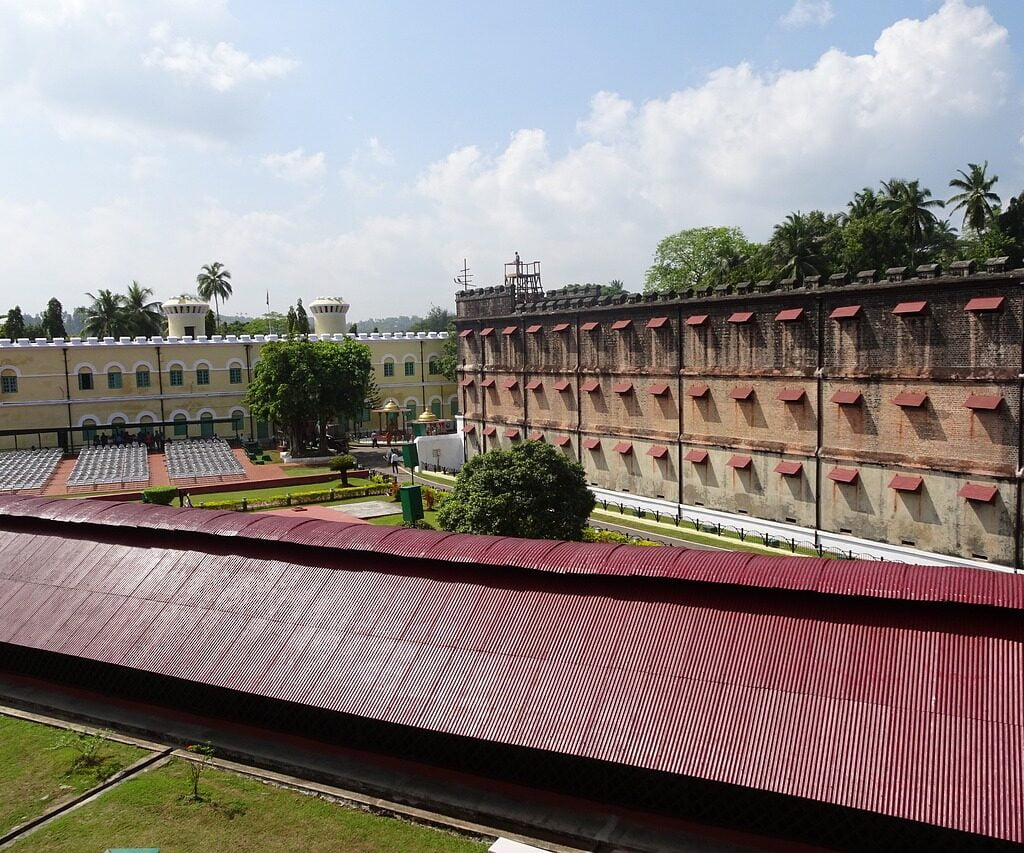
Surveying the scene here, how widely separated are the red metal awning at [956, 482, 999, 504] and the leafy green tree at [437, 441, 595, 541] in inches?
498

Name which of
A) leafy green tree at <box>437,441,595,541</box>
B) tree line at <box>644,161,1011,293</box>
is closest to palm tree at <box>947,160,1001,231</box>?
tree line at <box>644,161,1011,293</box>

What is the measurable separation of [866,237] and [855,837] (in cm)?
5040

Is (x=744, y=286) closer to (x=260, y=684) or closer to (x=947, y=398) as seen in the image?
(x=947, y=398)

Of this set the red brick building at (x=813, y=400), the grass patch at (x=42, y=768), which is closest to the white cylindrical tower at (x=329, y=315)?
the red brick building at (x=813, y=400)

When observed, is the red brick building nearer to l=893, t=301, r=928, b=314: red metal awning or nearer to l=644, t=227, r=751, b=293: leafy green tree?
l=893, t=301, r=928, b=314: red metal awning

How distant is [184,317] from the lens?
7294 cm

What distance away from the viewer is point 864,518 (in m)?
33.5

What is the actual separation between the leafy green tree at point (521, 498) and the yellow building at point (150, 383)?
4167 cm

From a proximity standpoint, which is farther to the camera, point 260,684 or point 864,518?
point 864,518

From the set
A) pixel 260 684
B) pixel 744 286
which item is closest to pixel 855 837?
pixel 260 684

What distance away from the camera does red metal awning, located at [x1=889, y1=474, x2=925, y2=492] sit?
103 feet

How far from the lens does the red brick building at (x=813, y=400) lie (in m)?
29.4

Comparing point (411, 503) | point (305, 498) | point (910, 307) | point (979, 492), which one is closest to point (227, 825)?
point (411, 503)

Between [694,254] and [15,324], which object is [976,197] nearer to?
[694,254]
